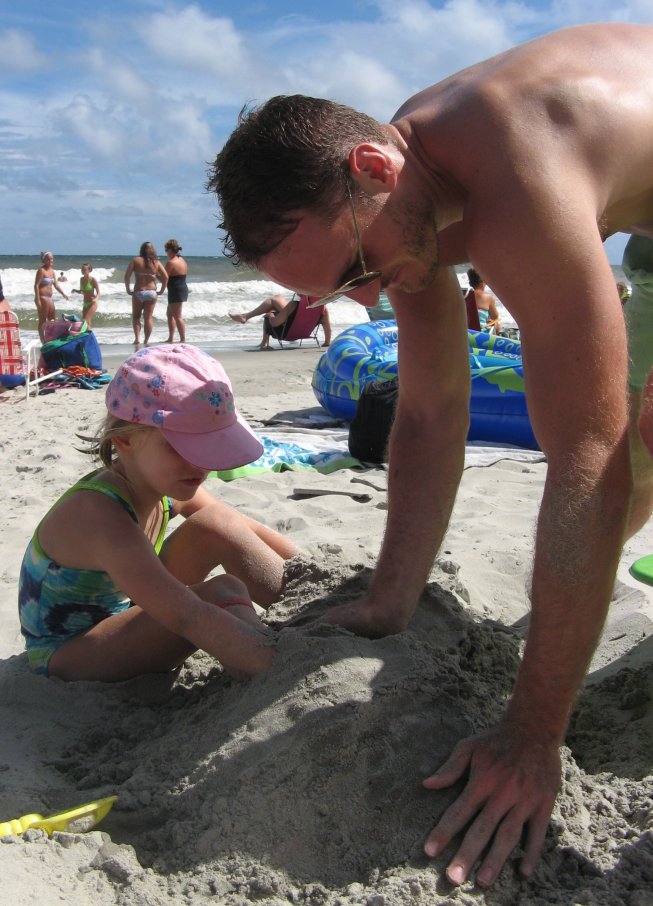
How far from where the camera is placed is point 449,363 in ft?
8.48

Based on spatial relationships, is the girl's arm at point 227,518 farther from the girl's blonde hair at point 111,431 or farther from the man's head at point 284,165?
the man's head at point 284,165

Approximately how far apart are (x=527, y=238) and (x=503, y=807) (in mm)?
1127

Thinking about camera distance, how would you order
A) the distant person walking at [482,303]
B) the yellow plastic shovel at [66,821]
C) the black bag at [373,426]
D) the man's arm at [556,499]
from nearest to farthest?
1. the man's arm at [556,499]
2. the yellow plastic shovel at [66,821]
3. the black bag at [373,426]
4. the distant person walking at [482,303]

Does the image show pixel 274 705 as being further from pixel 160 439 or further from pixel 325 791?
pixel 160 439

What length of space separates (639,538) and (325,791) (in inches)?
92.0

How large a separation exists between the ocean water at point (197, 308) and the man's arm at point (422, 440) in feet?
31.5

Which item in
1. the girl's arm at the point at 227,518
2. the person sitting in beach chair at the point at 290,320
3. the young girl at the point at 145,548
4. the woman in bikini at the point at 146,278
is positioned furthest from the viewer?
the person sitting in beach chair at the point at 290,320

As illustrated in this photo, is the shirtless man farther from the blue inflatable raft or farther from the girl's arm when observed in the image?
the blue inflatable raft

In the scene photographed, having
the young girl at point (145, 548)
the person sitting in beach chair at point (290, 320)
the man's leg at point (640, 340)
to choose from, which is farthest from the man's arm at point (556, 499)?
the person sitting in beach chair at point (290, 320)

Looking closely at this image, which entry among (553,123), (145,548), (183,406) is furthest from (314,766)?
(553,123)

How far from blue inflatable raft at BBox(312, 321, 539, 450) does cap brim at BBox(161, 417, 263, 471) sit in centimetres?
345

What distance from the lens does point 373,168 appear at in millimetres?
1944

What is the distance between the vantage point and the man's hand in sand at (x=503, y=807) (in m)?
1.71

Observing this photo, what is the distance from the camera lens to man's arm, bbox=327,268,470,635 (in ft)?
8.13
